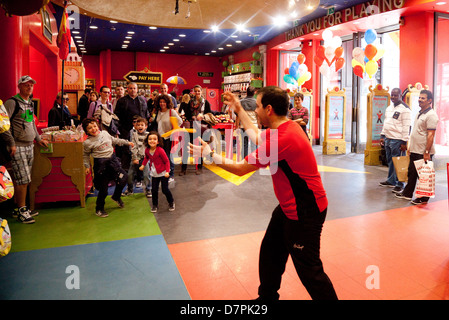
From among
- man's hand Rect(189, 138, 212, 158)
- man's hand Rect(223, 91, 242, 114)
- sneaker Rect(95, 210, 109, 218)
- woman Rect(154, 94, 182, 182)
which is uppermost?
woman Rect(154, 94, 182, 182)

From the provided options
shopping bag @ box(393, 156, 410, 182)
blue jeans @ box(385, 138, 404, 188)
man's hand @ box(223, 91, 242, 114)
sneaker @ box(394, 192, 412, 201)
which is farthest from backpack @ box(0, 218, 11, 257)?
blue jeans @ box(385, 138, 404, 188)

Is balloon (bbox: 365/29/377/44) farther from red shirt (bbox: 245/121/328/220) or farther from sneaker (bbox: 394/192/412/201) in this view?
red shirt (bbox: 245/121/328/220)

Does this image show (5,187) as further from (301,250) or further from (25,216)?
(25,216)

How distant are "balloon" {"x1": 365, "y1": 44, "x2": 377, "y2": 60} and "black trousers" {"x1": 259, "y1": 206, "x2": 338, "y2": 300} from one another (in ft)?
23.3

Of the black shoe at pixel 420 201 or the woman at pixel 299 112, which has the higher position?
the woman at pixel 299 112

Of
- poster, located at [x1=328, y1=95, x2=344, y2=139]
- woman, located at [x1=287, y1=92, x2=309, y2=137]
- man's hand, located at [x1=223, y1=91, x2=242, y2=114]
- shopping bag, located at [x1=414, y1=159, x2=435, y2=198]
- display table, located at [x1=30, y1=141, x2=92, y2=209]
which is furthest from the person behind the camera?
poster, located at [x1=328, y1=95, x2=344, y2=139]

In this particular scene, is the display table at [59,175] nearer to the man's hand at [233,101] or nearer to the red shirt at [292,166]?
the man's hand at [233,101]

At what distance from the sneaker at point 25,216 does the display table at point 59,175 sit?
38 cm

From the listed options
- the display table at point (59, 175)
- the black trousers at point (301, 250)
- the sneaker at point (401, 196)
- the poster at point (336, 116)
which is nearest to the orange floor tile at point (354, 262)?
the black trousers at point (301, 250)

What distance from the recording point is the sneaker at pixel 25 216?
13.7ft

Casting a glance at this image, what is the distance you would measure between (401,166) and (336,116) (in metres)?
4.91

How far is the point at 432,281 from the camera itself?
2729mm

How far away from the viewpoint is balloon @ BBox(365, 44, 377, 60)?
25.7ft

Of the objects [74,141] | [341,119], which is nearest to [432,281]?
[74,141]
